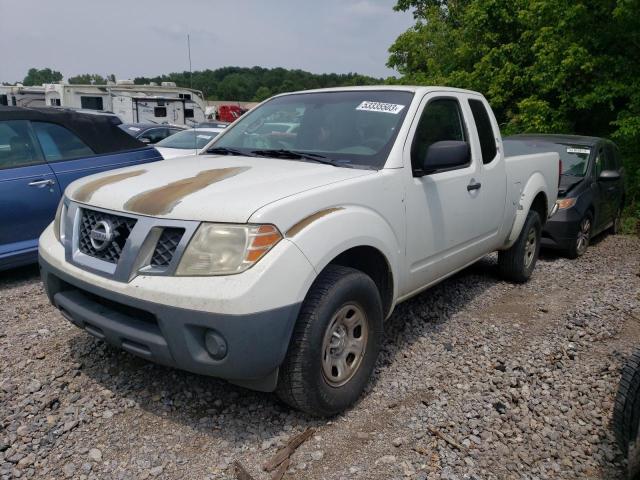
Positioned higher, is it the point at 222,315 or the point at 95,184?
the point at 95,184

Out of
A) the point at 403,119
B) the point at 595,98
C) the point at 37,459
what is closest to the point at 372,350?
the point at 403,119

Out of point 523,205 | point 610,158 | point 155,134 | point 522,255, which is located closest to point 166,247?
point 523,205

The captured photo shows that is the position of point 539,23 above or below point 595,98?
above

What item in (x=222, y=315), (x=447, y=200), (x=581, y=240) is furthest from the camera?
(x=581, y=240)

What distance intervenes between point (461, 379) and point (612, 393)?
93cm

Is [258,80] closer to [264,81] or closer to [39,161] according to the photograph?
[264,81]

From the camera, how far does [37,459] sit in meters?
2.54

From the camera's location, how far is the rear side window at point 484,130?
4.42 meters

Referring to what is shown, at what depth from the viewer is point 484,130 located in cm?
451

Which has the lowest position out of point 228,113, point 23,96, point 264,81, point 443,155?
point 443,155

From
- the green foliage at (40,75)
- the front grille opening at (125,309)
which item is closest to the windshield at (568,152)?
the front grille opening at (125,309)

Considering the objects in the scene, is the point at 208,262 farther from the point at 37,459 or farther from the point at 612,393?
the point at 612,393

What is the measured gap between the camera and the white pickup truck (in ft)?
7.89

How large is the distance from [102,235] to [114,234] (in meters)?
0.07
